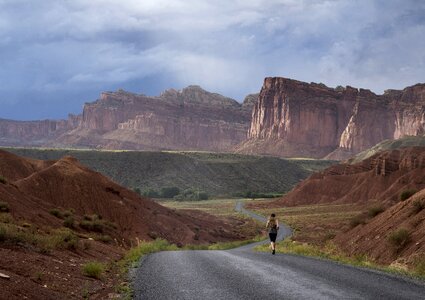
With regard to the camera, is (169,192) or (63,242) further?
(169,192)

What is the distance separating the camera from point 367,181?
118062 millimetres

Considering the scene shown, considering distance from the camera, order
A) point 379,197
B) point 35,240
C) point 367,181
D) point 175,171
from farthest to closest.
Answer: point 175,171 < point 367,181 < point 379,197 < point 35,240

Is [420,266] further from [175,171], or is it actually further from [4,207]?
[175,171]

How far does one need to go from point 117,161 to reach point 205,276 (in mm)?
157533

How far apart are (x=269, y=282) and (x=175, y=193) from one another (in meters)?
140

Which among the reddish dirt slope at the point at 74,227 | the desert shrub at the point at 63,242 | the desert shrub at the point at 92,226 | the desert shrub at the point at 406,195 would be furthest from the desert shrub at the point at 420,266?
the desert shrub at the point at 92,226

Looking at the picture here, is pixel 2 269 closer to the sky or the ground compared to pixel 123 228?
closer to the sky

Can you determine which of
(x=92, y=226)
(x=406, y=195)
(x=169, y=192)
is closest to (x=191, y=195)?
(x=169, y=192)

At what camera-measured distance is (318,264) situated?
21.0 metres

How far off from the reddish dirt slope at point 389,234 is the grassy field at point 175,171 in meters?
124

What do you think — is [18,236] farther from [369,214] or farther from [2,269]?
[369,214]

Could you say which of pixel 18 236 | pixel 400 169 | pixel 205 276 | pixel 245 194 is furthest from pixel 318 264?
pixel 245 194

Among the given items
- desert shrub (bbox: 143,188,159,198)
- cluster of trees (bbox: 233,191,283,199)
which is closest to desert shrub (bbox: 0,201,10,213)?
desert shrub (bbox: 143,188,159,198)

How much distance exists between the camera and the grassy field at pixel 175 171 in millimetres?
164500
